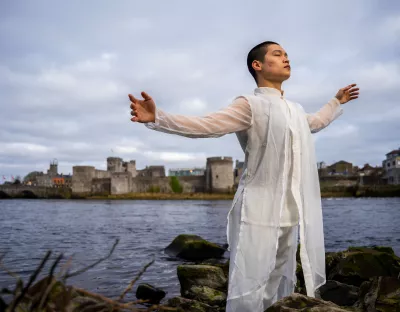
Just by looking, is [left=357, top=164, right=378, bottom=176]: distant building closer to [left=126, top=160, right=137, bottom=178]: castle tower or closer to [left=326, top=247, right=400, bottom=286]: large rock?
[left=126, top=160, right=137, bottom=178]: castle tower

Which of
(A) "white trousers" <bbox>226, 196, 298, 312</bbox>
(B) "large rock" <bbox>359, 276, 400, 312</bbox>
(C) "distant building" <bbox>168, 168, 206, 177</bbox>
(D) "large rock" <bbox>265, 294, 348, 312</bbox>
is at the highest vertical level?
(C) "distant building" <bbox>168, 168, 206, 177</bbox>

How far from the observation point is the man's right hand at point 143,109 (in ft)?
7.92

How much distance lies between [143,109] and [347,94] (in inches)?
72.9

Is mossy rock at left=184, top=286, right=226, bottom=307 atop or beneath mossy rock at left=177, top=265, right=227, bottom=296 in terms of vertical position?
beneath

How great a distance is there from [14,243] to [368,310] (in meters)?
11.9

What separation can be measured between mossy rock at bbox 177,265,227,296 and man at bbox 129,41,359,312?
283cm

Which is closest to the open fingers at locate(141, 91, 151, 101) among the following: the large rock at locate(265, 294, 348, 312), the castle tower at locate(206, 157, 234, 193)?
the large rock at locate(265, 294, 348, 312)

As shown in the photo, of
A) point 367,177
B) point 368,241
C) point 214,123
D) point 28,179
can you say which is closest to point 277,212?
point 214,123

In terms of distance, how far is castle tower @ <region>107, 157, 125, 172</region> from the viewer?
2911 inches

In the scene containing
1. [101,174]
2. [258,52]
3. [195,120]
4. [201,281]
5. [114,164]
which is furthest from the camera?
[114,164]

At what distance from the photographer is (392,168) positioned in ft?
216

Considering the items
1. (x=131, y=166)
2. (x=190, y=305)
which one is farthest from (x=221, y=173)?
(x=190, y=305)

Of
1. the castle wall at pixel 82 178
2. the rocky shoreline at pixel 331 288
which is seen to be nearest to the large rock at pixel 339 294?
the rocky shoreline at pixel 331 288

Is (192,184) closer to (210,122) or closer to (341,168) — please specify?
(341,168)
